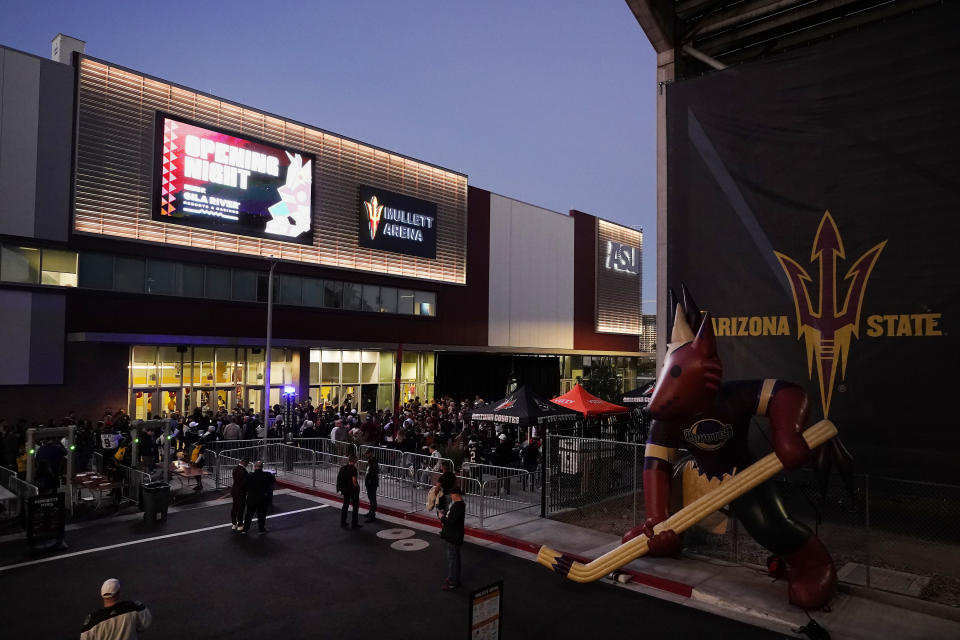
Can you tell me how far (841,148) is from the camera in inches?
488

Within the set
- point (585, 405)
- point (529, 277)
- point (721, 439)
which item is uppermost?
point (529, 277)

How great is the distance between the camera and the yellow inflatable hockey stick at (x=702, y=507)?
8.15 m

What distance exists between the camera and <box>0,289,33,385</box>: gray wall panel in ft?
73.8

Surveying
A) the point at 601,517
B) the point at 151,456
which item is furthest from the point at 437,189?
the point at 601,517

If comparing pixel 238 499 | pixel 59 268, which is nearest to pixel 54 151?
pixel 59 268

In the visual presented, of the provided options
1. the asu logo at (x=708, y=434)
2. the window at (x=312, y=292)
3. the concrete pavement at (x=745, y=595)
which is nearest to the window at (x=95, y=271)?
the window at (x=312, y=292)

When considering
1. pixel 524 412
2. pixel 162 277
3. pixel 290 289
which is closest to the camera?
pixel 524 412

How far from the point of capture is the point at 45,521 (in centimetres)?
1155

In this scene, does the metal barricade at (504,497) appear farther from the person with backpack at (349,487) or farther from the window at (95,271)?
the window at (95,271)

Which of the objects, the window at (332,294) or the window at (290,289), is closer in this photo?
Result: the window at (290,289)

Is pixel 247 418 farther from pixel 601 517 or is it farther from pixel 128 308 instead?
pixel 601 517

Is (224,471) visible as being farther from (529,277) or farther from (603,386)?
(529,277)

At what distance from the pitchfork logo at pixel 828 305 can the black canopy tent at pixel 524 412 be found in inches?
278

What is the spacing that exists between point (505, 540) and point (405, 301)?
25.9 m
